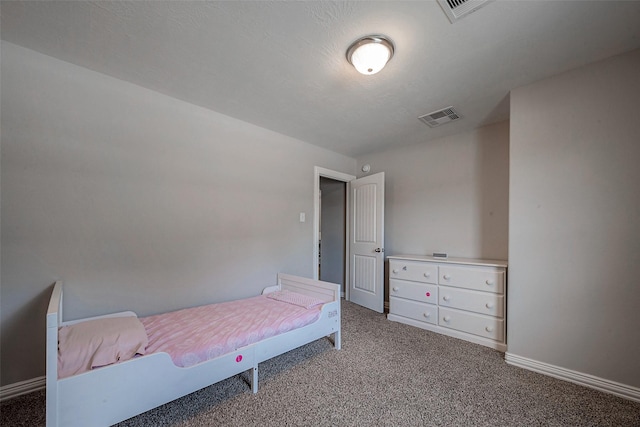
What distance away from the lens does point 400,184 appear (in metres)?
3.64

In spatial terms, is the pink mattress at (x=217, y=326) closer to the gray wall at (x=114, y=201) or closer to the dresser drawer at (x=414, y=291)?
the gray wall at (x=114, y=201)

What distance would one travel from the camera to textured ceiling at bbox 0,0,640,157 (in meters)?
1.38

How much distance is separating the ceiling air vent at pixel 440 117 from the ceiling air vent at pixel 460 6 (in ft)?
3.92

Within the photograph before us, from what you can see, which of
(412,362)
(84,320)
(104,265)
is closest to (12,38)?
(104,265)

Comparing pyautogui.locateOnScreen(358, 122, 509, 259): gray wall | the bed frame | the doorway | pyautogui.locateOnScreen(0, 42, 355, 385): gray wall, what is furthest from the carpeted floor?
the doorway

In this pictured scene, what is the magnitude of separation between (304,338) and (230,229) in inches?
51.6

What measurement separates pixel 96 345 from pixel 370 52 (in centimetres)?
228

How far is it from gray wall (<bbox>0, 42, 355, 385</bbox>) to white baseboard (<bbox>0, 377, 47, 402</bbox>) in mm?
34

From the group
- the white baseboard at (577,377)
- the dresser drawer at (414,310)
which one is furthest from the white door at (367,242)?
the white baseboard at (577,377)

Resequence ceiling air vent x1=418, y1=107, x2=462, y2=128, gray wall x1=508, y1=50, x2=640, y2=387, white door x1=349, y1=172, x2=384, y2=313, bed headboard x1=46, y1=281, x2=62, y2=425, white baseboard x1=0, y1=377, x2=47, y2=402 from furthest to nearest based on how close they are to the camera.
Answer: white door x1=349, y1=172, x2=384, y2=313, ceiling air vent x1=418, y1=107, x2=462, y2=128, gray wall x1=508, y1=50, x2=640, y2=387, white baseboard x1=0, y1=377, x2=47, y2=402, bed headboard x1=46, y1=281, x2=62, y2=425

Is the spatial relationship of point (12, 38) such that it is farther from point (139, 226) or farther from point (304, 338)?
point (304, 338)

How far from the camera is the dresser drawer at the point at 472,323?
2.38m

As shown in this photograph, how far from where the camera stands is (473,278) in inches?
99.3

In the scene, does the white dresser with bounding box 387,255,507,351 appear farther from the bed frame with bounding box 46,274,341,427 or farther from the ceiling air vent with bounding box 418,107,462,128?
the bed frame with bounding box 46,274,341,427
